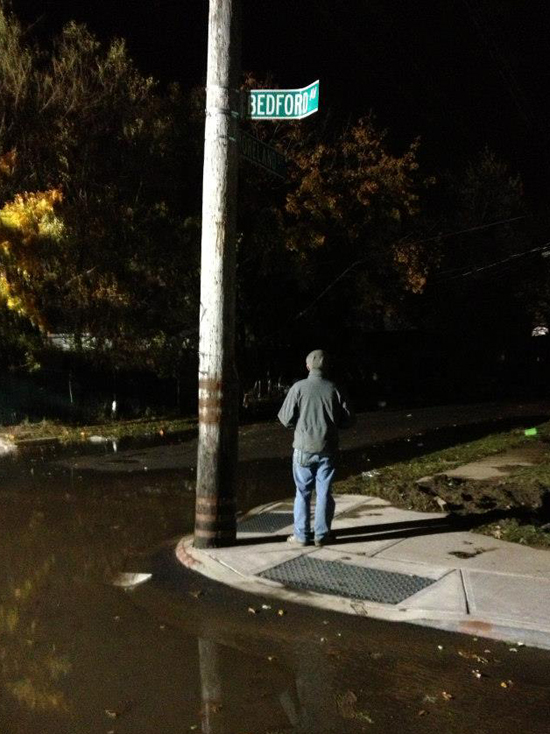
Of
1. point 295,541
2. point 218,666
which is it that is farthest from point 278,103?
point 218,666

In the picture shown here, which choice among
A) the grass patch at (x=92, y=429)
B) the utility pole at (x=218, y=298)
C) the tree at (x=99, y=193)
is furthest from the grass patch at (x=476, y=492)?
the tree at (x=99, y=193)

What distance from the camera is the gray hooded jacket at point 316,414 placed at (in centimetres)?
743

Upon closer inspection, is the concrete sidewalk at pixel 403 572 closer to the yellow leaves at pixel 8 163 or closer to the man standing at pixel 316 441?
the man standing at pixel 316 441

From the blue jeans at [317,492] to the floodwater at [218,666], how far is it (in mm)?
1210

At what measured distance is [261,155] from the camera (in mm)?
7957

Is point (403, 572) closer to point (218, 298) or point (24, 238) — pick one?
point (218, 298)

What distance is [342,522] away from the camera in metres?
8.37

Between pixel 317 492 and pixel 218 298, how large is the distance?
2.02 m

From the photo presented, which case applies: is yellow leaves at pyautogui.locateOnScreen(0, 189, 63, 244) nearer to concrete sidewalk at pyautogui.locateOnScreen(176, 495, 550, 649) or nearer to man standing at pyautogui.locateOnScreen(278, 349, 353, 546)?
concrete sidewalk at pyautogui.locateOnScreen(176, 495, 550, 649)

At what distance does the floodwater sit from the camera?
4.22 metres

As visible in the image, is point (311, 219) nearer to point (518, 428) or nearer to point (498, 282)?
point (518, 428)

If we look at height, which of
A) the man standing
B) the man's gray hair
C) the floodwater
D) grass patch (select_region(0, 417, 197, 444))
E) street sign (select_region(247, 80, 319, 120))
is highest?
street sign (select_region(247, 80, 319, 120))

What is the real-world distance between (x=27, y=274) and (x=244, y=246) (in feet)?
20.2

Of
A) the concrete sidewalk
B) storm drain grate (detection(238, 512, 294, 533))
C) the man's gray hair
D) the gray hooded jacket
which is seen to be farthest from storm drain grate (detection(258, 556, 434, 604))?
the man's gray hair
